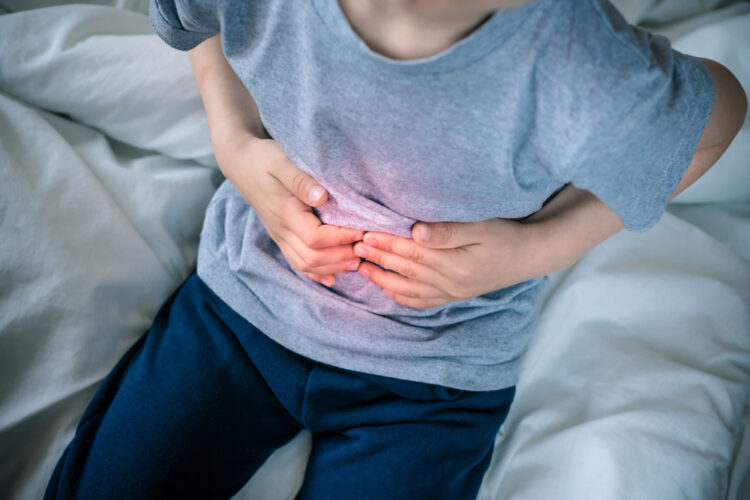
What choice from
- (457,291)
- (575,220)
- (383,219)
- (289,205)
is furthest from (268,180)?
(575,220)

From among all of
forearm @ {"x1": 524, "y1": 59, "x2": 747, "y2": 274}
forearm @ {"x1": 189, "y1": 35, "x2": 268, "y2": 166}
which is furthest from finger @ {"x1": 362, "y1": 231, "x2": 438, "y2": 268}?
forearm @ {"x1": 189, "y1": 35, "x2": 268, "y2": 166}

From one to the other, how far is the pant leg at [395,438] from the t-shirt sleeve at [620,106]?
1.05 ft

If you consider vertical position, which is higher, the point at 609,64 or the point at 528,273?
the point at 609,64

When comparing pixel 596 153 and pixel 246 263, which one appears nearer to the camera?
pixel 596 153

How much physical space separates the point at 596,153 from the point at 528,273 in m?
0.21

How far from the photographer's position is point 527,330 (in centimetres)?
65

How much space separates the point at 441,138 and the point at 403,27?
0.10 meters

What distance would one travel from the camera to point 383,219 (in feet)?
1.81

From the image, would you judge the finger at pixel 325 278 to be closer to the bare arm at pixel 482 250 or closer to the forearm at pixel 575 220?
the bare arm at pixel 482 250

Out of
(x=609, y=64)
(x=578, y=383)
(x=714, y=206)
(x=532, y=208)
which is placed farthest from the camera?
(x=714, y=206)

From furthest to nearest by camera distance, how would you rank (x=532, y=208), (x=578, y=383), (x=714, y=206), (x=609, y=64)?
(x=714, y=206)
(x=578, y=383)
(x=532, y=208)
(x=609, y=64)

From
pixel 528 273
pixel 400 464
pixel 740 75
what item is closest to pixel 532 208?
pixel 528 273

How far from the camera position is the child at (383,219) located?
41 centimetres

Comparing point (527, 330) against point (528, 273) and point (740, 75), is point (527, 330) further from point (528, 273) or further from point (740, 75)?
point (740, 75)
